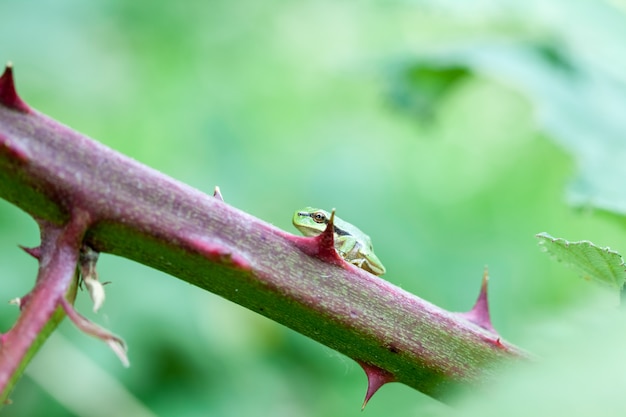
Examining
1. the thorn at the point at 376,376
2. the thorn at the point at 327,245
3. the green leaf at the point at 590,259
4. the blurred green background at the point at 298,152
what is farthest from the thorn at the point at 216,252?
the blurred green background at the point at 298,152

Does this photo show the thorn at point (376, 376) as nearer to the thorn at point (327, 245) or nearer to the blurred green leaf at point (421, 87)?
the thorn at point (327, 245)

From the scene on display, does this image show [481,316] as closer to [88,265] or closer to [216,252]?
[216,252]

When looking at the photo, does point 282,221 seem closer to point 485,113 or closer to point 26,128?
point 485,113

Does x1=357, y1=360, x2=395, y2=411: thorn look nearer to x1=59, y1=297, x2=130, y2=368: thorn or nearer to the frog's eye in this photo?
x1=59, y1=297, x2=130, y2=368: thorn

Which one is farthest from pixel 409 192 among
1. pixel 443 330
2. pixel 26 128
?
pixel 26 128

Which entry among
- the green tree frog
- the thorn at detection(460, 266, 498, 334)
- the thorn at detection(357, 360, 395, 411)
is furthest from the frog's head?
the thorn at detection(357, 360, 395, 411)

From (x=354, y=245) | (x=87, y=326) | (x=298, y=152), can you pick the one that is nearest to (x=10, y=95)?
(x=87, y=326)
